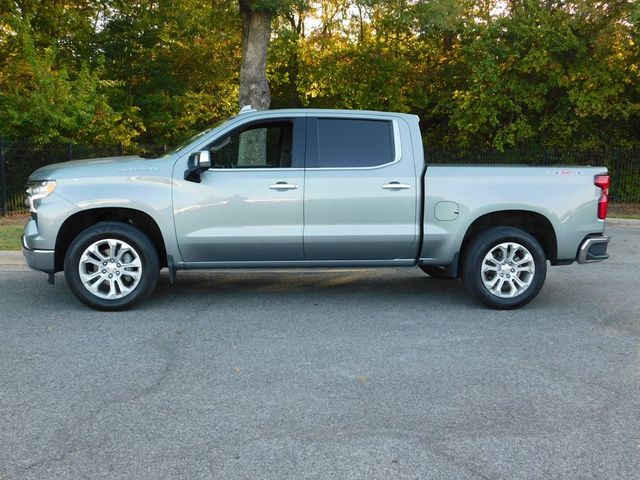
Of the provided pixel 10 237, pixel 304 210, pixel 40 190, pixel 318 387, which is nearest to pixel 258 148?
pixel 304 210

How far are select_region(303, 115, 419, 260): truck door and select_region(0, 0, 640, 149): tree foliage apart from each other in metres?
9.53

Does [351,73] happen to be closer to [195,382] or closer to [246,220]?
[246,220]

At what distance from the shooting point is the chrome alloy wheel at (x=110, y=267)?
6.71 m

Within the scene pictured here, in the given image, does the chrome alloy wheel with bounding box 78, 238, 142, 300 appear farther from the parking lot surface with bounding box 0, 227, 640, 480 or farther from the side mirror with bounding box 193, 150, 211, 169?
the side mirror with bounding box 193, 150, 211, 169

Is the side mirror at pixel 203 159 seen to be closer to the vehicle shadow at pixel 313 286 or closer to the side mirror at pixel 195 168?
the side mirror at pixel 195 168

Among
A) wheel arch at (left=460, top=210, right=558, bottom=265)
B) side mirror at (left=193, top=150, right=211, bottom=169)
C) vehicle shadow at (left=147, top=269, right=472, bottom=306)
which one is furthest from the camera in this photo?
vehicle shadow at (left=147, top=269, right=472, bottom=306)

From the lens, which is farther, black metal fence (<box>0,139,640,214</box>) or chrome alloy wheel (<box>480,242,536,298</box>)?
black metal fence (<box>0,139,640,214</box>)

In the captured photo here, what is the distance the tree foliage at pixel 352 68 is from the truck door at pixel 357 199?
953 centimetres

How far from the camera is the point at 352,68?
2531 centimetres

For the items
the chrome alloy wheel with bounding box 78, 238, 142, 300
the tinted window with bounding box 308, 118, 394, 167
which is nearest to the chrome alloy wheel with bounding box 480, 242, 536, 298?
the tinted window with bounding box 308, 118, 394, 167

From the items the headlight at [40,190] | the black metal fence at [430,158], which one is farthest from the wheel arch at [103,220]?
the black metal fence at [430,158]

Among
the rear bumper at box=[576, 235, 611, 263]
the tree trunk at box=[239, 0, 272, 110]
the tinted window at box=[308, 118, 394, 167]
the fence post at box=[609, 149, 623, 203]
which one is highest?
the tree trunk at box=[239, 0, 272, 110]

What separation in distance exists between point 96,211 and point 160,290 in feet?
4.74

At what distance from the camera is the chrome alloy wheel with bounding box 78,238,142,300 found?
22.0 ft
